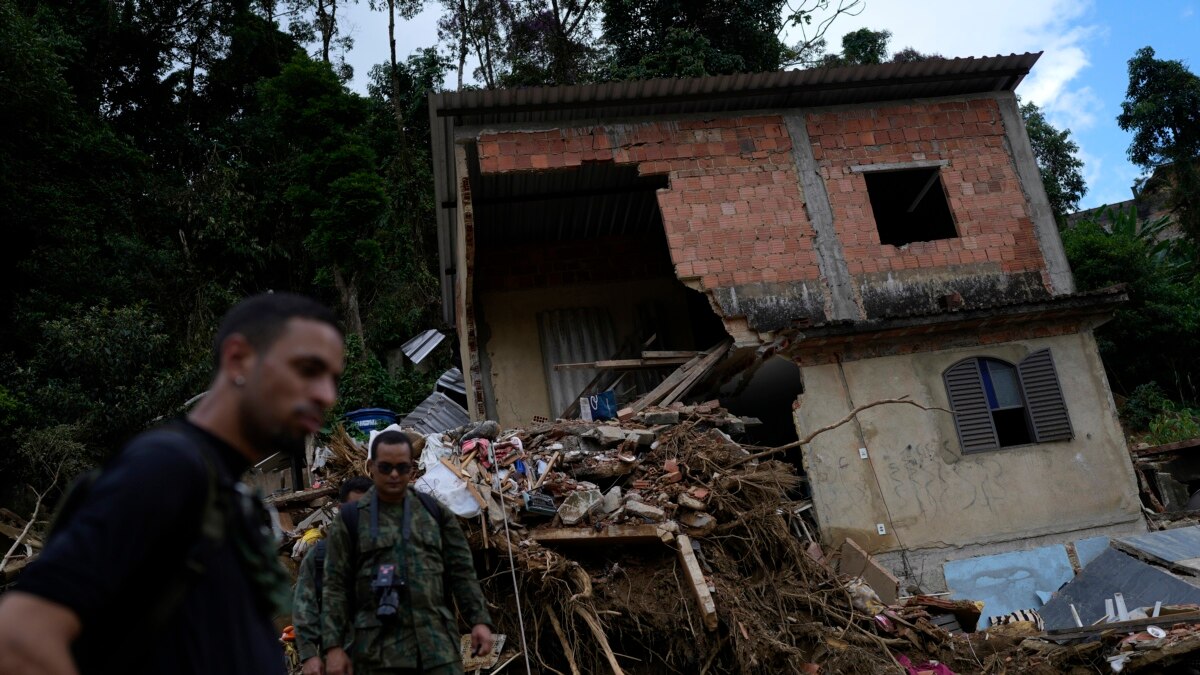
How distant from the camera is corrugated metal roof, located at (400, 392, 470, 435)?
1395 centimetres

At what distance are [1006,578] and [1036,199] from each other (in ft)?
18.1

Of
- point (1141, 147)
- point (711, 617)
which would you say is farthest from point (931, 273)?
point (1141, 147)

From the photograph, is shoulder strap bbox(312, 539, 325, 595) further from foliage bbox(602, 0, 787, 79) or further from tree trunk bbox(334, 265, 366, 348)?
foliage bbox(602, 0, 787, 79)

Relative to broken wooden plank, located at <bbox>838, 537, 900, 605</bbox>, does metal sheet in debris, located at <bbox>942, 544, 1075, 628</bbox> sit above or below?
below

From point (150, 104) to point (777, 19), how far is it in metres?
19.1

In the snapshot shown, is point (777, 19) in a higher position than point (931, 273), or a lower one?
higher

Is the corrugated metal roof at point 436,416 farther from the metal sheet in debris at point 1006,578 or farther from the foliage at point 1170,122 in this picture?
the foliage at point 1170,122

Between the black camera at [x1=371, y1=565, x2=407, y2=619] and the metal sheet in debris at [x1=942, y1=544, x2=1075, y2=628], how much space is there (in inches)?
338

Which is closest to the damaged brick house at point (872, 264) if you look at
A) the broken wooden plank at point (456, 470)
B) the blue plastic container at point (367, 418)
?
the blue plastic container at point (367, 418)

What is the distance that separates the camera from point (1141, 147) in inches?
1023

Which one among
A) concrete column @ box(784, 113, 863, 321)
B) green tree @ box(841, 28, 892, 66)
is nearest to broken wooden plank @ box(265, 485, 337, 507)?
concrete column @ box(784, 113, 863, 321)

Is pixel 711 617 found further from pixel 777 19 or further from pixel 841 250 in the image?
pixel 777 19

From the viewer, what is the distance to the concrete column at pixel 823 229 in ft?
39.1

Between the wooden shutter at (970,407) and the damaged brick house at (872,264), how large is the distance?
0.03 m
